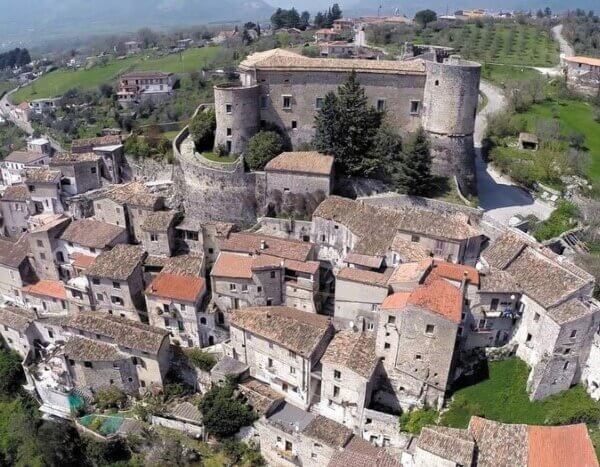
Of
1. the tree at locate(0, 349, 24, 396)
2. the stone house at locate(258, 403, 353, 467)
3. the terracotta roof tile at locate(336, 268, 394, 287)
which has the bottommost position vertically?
the tree at locate(0, 349, 24, 396)

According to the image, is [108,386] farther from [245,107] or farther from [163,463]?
[245,107]

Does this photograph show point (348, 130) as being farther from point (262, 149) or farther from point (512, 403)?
point (512, 403)

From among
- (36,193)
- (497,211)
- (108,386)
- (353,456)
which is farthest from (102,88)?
(353,456)

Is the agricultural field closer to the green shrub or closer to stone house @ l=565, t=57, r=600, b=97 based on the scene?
stone house @ l=565, t=57, r=600, b=97

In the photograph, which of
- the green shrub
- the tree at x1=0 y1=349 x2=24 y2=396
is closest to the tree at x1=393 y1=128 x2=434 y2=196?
the green shrub

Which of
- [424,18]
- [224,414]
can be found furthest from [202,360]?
[424,18]

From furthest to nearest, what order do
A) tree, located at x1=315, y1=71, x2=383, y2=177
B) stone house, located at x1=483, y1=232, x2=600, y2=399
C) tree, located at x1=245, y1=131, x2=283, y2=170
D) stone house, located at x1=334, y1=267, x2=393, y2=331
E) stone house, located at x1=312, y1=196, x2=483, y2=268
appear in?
tree, located at x1=245, y1=131, x2=283, y2=170, tree, located at x1=315, y1=71, x2=383, y2=177, stone house, located at x1=312, y1=196, x2=483, y2=268, stone house, located at x1=334, y1=267, x2=393, y2=331, stone house, located at x1=483, y1=232, x2=600, y2=399

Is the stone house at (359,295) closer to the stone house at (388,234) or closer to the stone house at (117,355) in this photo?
the stone house at (388,234)
